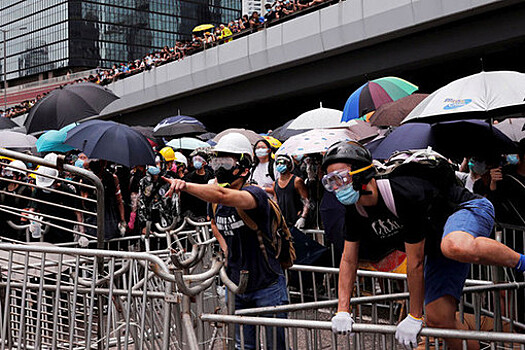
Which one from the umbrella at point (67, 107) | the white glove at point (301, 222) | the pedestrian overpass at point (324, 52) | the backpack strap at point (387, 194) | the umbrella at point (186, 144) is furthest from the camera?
the pedestrian overpass at point (324, 52)

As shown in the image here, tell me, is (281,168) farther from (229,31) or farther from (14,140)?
(229,31)

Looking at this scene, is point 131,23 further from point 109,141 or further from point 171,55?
point 109,141

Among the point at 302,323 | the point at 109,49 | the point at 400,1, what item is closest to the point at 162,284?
the point at 302,323

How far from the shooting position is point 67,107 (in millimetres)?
8945

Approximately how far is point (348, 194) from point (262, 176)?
21.8 feet

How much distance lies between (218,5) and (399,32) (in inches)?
3865

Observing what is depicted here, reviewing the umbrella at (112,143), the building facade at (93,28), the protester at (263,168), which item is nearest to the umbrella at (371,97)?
the protester at (263,168)

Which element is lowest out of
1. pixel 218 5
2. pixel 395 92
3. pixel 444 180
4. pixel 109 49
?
pixel 444 180

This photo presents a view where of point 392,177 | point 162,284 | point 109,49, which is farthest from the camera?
point 109,49

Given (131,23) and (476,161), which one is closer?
(476,161)

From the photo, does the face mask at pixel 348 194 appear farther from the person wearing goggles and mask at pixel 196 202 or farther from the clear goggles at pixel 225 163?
the person wearing goggles and mask at pixel 196 202

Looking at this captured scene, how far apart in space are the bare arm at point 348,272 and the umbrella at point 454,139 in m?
3.53

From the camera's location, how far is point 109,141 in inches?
338

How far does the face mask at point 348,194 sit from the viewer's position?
3.81 meters
